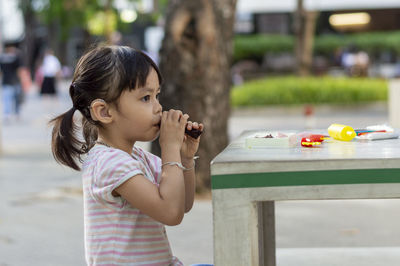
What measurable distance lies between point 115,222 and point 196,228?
123 inches

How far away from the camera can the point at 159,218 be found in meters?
2.04

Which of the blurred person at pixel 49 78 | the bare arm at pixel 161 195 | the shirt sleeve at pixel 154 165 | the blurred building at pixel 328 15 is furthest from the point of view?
the blurred building at pixel 328 15

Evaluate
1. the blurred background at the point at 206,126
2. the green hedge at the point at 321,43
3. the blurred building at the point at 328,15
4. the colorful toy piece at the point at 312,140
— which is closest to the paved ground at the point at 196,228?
the blurred background at the point at 206,126

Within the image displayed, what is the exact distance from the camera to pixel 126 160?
2.08 m

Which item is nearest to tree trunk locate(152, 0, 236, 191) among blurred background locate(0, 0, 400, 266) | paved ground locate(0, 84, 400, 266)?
blurred background locate(0, 0, 400, 266)

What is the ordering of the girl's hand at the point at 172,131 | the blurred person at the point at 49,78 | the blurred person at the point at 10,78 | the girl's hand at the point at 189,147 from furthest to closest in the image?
the blurred person at the point at 49,78, the blurred person at the point at 10,78, the girl's hand at the point at 189,147, the girl's hand at the point at 172,131

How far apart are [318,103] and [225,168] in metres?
15.7

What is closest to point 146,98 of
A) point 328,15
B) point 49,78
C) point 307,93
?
point 307,93

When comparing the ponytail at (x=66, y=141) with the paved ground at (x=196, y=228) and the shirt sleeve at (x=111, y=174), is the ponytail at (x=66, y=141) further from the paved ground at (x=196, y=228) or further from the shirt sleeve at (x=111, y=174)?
the paved ground at (x=196, y=228)

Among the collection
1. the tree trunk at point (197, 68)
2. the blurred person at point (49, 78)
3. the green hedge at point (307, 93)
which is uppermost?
the tree trunk at point (197, 68)

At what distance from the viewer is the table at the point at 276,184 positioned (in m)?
1.86

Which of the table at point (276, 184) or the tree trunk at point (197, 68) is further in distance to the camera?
the tree trunk at point (197, 68)

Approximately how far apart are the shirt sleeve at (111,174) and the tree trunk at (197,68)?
4252 mm

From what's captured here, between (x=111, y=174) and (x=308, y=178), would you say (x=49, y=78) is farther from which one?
(x=308, y=178)
